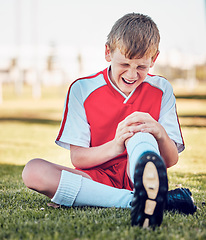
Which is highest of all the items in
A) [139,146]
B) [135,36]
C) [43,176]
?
[135,36]

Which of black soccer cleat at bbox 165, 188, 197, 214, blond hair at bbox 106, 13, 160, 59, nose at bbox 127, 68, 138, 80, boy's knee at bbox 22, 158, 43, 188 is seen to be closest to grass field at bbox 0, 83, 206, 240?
black soccer cleat at bbox 165, 188, 197, 214

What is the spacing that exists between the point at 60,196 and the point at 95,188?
18 cm

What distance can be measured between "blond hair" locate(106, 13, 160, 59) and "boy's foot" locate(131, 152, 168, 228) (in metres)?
0.74

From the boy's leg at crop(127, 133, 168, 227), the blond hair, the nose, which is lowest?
the boy's leg at crop(127, 133, 168, 227)

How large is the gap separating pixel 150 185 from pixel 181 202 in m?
0.53

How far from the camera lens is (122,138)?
1.86m

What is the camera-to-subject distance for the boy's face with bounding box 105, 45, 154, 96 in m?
2.02

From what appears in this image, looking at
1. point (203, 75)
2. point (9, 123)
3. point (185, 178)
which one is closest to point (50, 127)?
point (9, 123)

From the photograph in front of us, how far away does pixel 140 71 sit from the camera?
2053 millimetres

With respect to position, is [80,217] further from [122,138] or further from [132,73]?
[132,73]

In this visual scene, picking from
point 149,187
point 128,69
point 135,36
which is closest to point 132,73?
point 128,69

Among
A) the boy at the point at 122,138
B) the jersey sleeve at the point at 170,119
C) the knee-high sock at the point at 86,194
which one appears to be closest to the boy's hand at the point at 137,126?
the boy at the point at 122,138

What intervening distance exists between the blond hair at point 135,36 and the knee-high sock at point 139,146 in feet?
1.68

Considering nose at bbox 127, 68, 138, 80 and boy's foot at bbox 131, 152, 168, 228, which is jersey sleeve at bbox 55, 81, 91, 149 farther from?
boy's foot at bbox 131, 152, 168, 228
